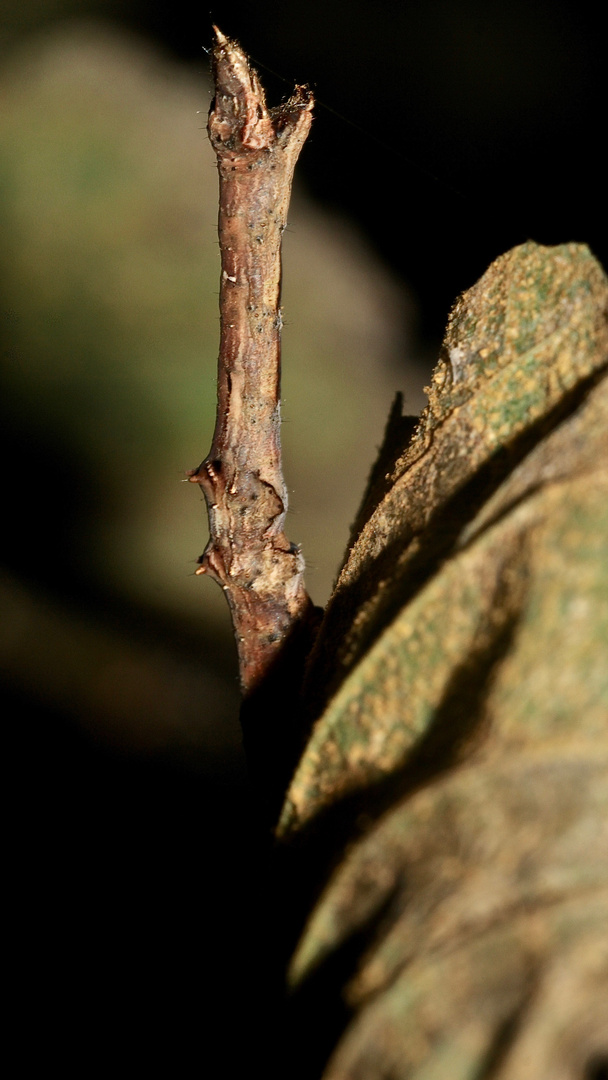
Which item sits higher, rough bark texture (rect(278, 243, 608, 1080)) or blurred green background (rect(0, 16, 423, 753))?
blurred green background (rect(0, 16, 423, 753))

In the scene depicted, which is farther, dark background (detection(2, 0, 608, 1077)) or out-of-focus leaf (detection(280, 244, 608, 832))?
dark background (detection(2, 0, 608, 1077))

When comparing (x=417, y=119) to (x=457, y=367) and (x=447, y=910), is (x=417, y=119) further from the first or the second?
(x=447, y=910)

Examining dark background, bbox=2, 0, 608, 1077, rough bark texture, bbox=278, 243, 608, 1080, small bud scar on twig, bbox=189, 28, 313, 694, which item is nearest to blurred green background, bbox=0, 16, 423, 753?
dark background, bbox=2, 0, 608, 1077

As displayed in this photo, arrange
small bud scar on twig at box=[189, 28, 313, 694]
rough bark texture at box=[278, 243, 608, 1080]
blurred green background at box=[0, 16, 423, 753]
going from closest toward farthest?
rough bark texture at box=[278, 243, 608, 1080]
small bud scar on twig at box=[189, 28, 313, 694]
blurred green background at box=[0, 16, 423, 753]

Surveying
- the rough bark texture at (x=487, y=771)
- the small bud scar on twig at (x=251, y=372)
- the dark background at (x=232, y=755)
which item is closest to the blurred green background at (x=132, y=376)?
the dark background at (x=232, y=755)

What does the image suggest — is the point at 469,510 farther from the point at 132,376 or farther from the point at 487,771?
the point at 132,376

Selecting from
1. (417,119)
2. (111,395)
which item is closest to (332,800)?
(417,119)

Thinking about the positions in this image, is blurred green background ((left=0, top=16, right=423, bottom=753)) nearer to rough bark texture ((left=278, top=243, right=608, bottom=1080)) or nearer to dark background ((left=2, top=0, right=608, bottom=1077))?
dark background ((left=2, top=0, right=608, bottom=1077))
